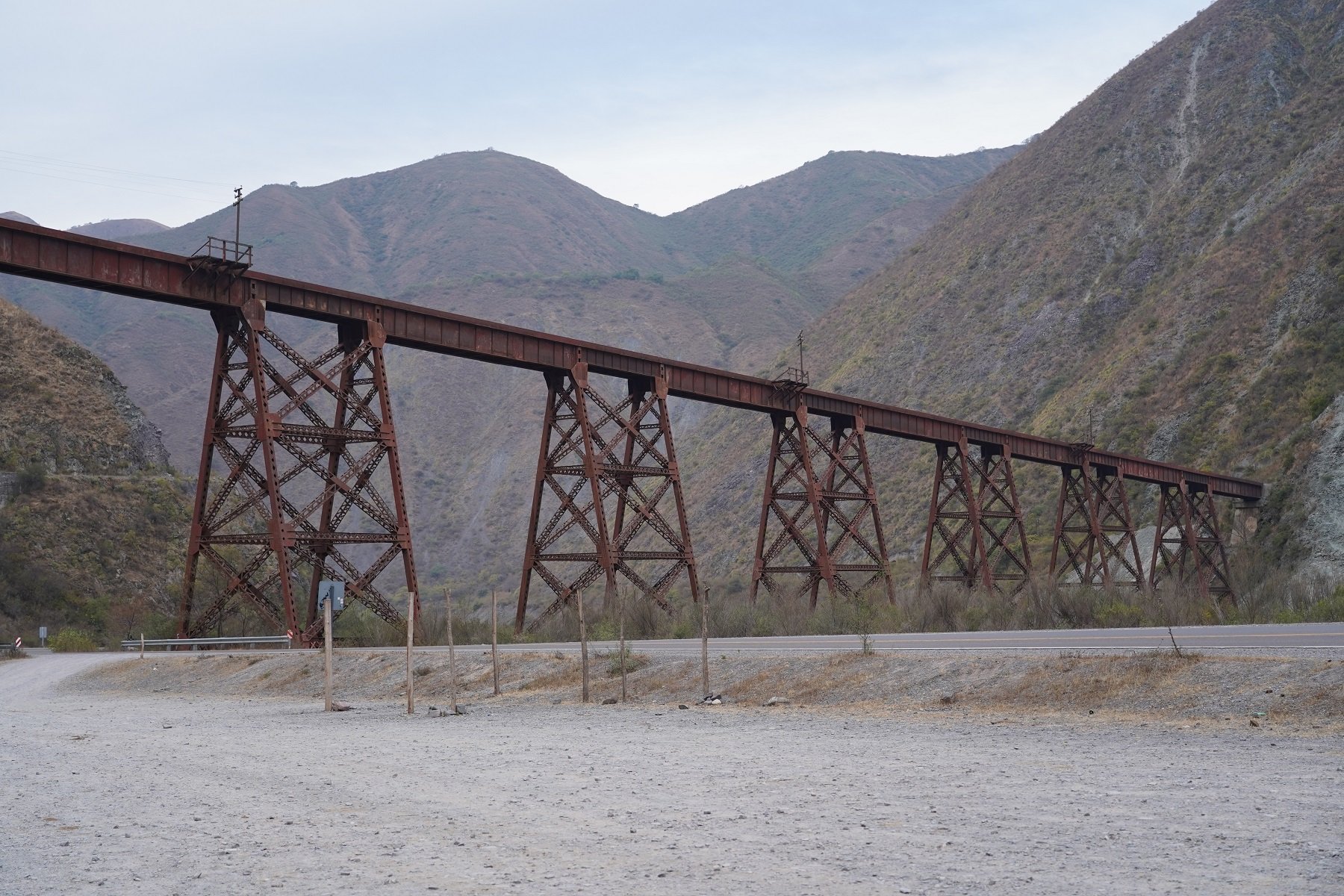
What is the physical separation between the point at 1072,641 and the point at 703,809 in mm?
10337

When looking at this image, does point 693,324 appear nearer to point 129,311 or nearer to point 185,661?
point 129,311

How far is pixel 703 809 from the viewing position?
8.88 meters

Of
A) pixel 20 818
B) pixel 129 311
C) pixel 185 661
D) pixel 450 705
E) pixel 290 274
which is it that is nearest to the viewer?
pixel 20 818

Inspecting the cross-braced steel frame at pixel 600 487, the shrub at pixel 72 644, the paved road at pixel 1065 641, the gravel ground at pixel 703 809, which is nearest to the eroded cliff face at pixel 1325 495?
the cross-braced steel frame at pixel 600 487

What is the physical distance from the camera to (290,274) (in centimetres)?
16788

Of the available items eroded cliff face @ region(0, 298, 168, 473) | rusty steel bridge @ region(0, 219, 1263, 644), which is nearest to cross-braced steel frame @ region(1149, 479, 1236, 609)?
rusty steel bridge @ region(0, 219, 1263, 644)

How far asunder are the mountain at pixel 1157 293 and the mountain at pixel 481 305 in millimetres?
20902

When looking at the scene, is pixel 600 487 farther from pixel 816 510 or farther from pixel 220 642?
pixel 220 642

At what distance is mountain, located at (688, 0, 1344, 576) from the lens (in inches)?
2154

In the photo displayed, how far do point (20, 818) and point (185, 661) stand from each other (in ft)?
62.6

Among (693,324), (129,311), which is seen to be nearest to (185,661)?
(693,324)

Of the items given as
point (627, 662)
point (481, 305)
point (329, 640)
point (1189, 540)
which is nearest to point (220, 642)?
point (329, 640)

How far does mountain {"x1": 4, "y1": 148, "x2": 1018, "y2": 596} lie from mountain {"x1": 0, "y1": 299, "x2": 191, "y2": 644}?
37.6 meters

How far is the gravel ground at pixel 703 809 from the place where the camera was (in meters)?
6.78
